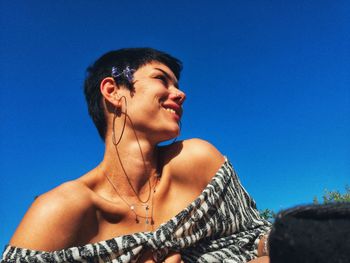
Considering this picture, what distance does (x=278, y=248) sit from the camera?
759 mm

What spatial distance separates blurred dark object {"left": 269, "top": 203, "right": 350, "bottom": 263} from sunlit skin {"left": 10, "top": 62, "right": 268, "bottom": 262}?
123cm

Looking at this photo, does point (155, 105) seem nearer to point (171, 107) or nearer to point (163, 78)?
point (171, 107)

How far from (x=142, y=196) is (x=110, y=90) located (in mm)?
791

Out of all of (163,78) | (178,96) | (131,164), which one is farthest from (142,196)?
(163,78)

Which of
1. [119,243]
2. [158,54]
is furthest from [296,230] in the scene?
[158,54]

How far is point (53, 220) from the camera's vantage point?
1.82 meters

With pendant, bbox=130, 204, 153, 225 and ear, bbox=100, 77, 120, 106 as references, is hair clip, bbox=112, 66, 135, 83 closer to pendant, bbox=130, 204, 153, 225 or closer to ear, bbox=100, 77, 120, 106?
ear, bbox=100, 77, 120, 106

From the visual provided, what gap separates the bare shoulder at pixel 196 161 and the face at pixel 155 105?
13 centimetres

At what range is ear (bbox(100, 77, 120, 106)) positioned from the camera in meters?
2.57

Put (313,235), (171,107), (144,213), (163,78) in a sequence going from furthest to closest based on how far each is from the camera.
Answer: (163,78)
(171,107)
(144,213)
(313,235)

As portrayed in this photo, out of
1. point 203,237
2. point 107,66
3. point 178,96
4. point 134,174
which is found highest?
point 107,66

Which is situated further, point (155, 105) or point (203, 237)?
point (155, 105)

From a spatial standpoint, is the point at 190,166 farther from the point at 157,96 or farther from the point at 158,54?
the point at 158,54

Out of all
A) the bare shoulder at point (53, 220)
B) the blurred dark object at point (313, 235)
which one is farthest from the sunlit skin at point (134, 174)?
the blurred dark object at point (313, 235)
